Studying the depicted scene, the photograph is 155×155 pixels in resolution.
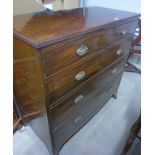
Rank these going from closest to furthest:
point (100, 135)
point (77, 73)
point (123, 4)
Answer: point (77, 73)
point (100, 135)
point (123, 4)

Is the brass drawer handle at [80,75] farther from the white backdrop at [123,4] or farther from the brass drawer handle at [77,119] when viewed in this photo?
the white backdrop at [123,4]

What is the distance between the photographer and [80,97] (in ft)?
3.64

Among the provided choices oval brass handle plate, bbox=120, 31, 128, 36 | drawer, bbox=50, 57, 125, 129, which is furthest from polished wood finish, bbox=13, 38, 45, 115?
oval brass handle plate, bbox=120, 31, 128, 36

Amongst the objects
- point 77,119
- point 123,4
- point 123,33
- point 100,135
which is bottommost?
point 100,135

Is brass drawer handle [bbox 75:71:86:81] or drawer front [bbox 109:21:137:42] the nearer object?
brass drawer handle [bbox 75:71:86:81]

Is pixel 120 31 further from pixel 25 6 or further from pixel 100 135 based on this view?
pixel 100 135

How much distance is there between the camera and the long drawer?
2.33 feet

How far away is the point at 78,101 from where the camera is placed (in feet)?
3.67

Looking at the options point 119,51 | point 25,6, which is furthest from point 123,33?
point 25,6

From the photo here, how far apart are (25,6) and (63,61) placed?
0.63 metres

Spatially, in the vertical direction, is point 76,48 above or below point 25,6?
below

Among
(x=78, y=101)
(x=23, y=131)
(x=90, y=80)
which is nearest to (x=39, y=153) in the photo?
(x=23, y=131)

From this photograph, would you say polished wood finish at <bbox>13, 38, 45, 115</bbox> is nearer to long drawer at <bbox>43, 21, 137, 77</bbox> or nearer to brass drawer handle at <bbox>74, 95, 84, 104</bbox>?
long drawer at <bbox>43, 21, 137, 77</bbox>

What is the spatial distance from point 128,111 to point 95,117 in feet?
1.36
